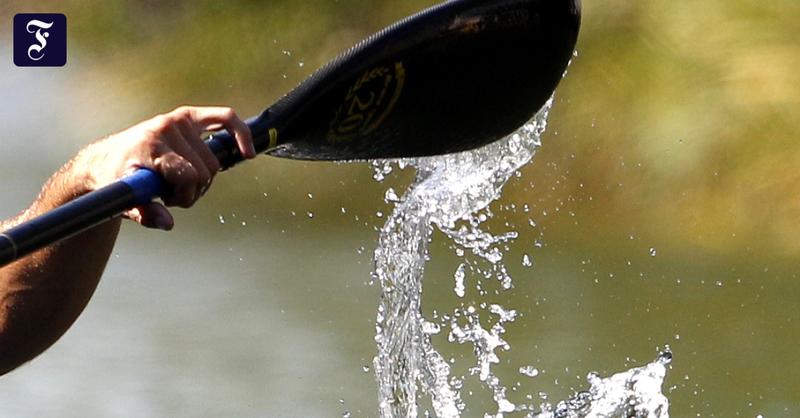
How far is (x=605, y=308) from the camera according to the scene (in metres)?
3.54

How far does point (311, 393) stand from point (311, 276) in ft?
2.54

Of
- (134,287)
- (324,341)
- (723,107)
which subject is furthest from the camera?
(723,107)

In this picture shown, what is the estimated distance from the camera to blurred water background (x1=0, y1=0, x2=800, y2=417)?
3.19m

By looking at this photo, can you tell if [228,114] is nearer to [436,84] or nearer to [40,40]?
[436,84]

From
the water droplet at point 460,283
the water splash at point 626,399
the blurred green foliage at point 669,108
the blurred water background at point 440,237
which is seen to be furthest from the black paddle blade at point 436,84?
the blurred green foliage at point 669,108

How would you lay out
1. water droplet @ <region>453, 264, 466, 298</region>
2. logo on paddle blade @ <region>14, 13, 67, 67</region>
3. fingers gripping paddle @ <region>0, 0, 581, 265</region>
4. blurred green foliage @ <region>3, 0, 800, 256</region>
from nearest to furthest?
fingers gripping paddle @ <region>0, 0, 581, 265</region>
water droplet @ <region>453, 264, 466, 298</region>
blurred green foliage @ <region>3, 0, 800, 256</region>
logo on paddle blade @ <region>14, 13, 67, 67</region>

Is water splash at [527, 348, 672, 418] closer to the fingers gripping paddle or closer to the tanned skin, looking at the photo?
the fingers gripping paddle

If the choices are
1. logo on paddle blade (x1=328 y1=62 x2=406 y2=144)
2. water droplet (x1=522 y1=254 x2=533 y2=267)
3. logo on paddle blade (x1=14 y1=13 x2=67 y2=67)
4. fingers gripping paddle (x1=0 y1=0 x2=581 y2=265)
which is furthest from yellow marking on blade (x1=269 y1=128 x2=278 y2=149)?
logo on paddle blade (x1=14 y1=13 x2=67 y2=67)

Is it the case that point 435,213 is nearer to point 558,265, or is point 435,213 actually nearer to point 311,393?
point 311,393

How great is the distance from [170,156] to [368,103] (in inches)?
17.6

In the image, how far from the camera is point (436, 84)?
172 cm

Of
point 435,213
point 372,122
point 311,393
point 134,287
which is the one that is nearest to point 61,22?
point 134,287

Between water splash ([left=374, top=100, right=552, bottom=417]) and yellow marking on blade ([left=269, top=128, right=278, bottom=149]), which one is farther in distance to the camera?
water splash ([left=374, top=100, right=552, bottom=417])

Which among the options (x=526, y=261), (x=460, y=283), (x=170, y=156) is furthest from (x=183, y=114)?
(x=526, y=261)
